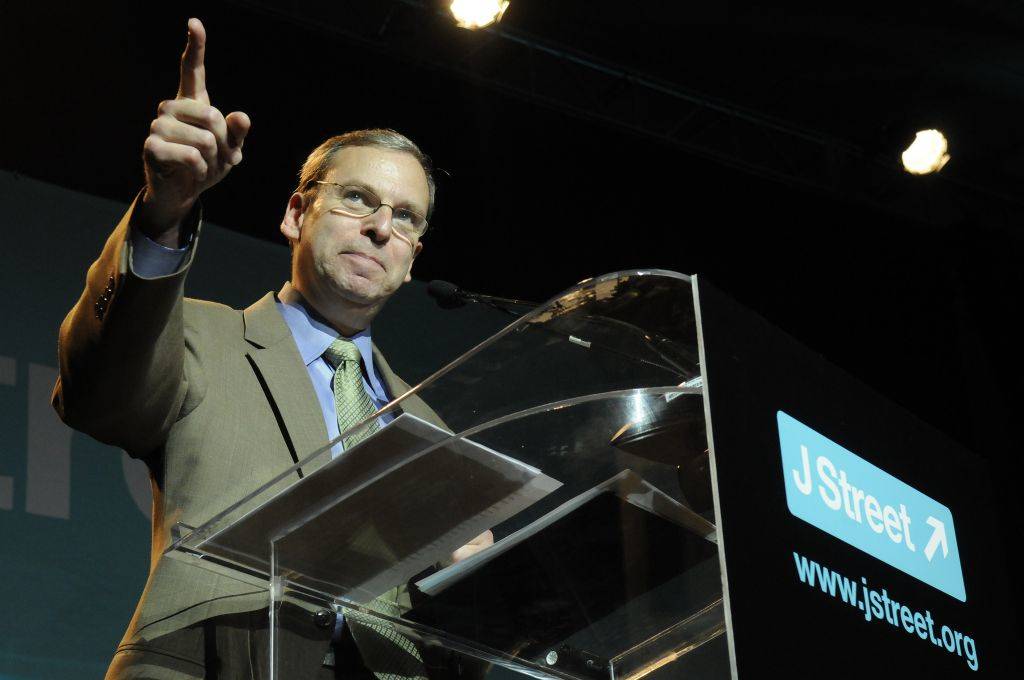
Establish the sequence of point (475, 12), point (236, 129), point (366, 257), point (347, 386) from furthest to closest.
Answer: point (475, 12), point (366, 257), point (347, 386), point (236, 129)

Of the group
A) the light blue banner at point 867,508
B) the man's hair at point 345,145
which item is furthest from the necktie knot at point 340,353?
the light blue banner at point 867,508

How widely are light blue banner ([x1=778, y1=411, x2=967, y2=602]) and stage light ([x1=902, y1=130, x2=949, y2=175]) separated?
399 cm

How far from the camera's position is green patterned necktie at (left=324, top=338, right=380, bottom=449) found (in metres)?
1.58

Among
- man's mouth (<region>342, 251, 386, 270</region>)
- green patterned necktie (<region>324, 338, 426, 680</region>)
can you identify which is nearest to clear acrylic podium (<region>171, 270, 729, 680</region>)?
green patterned necktie (<region>324, 338, 426, 680</region>)

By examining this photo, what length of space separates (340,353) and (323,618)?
2.00 ft

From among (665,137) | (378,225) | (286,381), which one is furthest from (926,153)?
(286,381)

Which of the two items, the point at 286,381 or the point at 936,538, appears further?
the point at 286,381

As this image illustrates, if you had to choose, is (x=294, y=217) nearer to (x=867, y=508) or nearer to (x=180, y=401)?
(x=180, y=401)

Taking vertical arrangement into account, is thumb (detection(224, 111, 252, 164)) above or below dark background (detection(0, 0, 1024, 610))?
below

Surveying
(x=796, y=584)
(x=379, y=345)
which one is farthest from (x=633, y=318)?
(x=379, y=345)

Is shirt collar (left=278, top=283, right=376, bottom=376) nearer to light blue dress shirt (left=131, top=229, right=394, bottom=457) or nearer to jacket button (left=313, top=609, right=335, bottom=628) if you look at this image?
light blue dress shirt (left=131, top=229, right=394, bottom=457)

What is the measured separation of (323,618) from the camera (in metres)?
1.17

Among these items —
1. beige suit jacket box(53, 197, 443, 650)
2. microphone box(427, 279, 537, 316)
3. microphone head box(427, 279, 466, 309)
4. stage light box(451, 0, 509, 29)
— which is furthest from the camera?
stage light box(451, 0, 509, 29)

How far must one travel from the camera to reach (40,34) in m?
3.43
